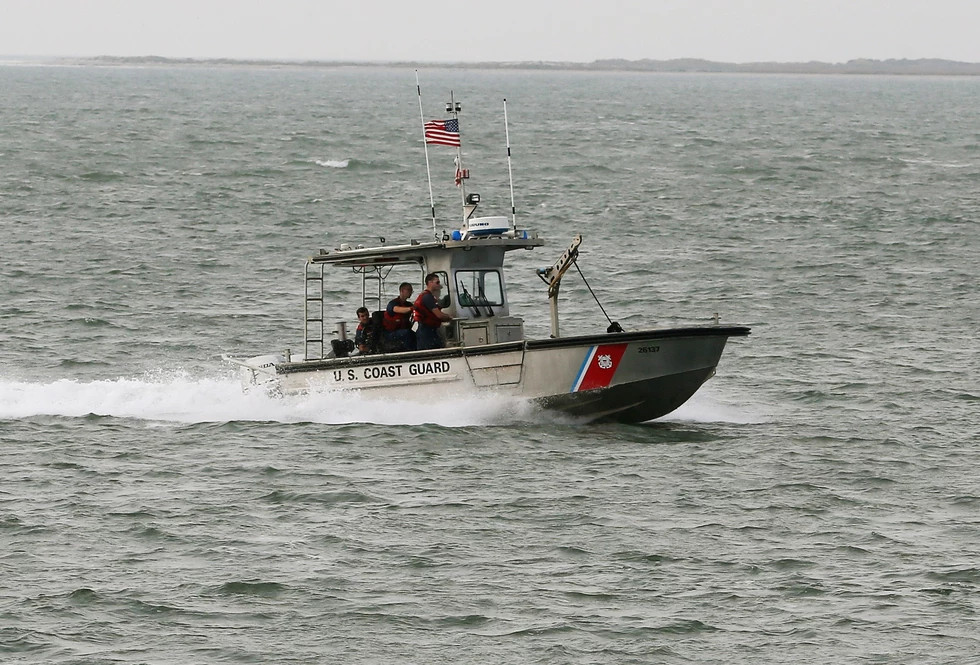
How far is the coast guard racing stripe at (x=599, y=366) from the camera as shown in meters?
20.2

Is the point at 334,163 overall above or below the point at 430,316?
above

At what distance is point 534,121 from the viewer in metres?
102

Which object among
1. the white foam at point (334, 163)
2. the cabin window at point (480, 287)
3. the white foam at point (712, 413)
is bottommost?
the white foam at point (712, 413)

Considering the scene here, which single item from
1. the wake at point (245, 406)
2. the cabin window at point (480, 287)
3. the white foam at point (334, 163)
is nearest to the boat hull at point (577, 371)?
the wake at point (245, 406)

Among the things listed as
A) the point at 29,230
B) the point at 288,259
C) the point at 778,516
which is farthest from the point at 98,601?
the point at 29,230

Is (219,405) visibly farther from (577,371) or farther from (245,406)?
(577,371)

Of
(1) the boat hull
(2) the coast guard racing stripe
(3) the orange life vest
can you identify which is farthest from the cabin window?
(2) the coast guard racing stripe

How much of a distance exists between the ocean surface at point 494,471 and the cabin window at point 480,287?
4.90 feet

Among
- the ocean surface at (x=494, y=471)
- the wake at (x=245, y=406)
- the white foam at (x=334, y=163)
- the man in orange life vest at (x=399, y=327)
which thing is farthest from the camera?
the white foam at (x=334, y=163)

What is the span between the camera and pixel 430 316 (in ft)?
69.1

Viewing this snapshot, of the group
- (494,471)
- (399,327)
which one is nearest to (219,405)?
(399,327)

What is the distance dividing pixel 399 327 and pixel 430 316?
596 mm

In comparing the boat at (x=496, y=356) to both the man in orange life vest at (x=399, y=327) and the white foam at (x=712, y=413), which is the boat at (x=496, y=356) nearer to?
the man in orange life vest at (x=399, y=327)

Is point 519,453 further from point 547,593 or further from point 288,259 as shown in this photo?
point 288,259
